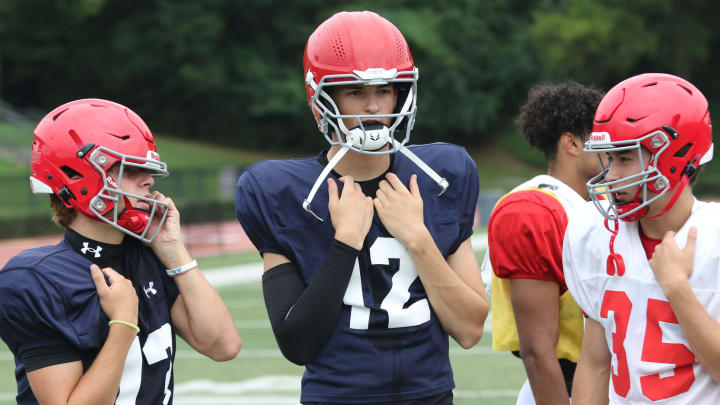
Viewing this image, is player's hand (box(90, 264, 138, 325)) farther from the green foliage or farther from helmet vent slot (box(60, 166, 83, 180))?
the green foliage

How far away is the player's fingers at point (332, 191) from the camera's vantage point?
2719 millimetres

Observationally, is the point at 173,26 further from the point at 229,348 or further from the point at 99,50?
the point at 229,348

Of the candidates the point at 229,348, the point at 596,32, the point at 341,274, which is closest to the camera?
the point at 341,274

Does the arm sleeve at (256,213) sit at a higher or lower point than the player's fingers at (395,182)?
lower

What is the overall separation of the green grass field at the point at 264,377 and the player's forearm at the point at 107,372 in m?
4.22

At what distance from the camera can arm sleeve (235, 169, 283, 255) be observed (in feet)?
8.98

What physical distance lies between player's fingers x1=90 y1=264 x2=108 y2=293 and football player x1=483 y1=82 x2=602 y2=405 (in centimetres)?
138

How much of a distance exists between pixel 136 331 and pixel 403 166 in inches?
35.7

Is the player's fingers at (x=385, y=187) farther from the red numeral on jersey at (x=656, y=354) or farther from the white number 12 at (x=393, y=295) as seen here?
the red numeral on jersey at (x=656, y=354)

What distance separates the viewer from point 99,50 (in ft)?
132

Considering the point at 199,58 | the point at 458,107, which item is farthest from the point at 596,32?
the point at 199,58

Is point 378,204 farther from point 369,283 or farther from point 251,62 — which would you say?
Answer: point 251,62

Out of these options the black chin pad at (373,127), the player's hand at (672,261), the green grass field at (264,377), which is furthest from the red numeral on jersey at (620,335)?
the green grass field at (264,377)

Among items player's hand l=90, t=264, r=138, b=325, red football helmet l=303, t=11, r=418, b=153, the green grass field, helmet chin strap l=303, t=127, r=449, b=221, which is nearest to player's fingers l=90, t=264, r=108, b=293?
player's hand l=90, t=264, r=138, b=325
